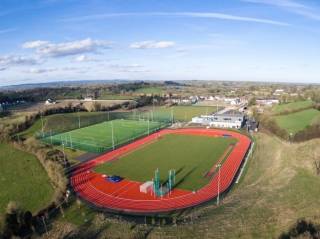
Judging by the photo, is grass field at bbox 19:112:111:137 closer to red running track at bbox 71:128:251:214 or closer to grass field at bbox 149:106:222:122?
grass field at bbox 149:106:222:122

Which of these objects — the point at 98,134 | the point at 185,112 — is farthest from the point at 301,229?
the point at 185,112

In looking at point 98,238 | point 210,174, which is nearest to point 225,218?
point 98,238

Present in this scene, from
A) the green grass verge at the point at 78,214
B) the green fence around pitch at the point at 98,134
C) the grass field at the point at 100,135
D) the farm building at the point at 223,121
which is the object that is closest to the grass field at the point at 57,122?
the green fence around pitch at the point at 98,134

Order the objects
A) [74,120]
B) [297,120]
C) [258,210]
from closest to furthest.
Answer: [258,210] < [297,120] < [74,120]

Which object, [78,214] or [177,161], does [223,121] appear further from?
[78,214]

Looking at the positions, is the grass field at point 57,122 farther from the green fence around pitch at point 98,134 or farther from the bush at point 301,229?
the bush at point 301,229
